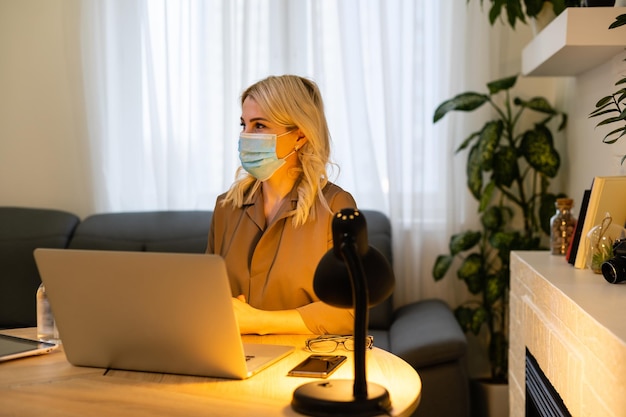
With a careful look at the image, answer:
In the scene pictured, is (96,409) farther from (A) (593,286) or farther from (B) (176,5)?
(B) (176,5)

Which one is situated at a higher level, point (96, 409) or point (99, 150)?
point (99, 150)

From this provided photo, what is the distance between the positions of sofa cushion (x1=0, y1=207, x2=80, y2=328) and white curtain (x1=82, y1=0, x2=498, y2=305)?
25cm

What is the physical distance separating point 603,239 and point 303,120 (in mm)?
871

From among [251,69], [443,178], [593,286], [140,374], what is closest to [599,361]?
[593,286]

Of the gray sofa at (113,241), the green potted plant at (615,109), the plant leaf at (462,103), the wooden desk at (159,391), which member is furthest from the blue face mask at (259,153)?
the plant leaf at (462,103)

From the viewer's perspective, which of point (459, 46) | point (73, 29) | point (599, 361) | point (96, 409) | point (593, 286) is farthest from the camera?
point (73, 29)

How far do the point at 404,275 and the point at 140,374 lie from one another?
2287mm

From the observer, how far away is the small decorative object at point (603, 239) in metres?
2.14

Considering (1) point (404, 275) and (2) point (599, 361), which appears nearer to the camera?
(2) point (599, 361)

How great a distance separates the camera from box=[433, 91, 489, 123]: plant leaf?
329 cm

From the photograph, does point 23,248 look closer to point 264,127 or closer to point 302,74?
point 302,74

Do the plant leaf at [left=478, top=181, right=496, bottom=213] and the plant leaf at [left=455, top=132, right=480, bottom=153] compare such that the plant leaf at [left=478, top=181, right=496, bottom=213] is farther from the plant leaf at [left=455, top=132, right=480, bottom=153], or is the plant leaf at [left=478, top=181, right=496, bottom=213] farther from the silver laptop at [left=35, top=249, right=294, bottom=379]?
the silver laptop at [left=35, top=249, right=294, bottom=379]

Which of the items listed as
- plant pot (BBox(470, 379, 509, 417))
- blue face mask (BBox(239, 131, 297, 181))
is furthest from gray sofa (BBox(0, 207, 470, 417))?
blue face mask (BBox(239, 131, 297, 181))

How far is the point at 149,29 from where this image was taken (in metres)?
3.73
